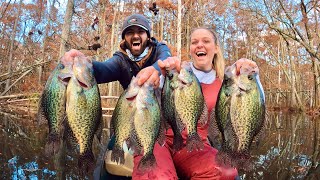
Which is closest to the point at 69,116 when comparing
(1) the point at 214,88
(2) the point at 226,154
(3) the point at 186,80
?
(3) the point at 186,80

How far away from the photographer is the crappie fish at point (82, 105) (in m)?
2.38

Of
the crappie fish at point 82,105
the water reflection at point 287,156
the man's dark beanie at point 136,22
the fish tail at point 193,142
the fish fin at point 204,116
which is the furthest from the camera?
the water reflection at point 287,156

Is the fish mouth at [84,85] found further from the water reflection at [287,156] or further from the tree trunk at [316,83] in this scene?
the tree trunk at [316,83]

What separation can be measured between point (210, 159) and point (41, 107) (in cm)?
164

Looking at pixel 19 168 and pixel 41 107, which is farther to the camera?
pixel 19 168

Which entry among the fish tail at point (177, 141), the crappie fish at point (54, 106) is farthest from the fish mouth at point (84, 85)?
the fish tail at point (177, 141)

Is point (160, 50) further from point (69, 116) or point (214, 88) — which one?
point (69, 116)

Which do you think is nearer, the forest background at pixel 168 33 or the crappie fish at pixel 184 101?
the crappie fish at pixel 184 101

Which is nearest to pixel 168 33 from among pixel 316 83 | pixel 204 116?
pixel 316 83

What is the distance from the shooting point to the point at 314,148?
9688mm

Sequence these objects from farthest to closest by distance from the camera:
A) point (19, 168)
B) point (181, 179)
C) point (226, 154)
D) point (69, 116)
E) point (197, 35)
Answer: point (19, 168), point (197, 35), point (181, 179), point (226, 154), point (69, 116)

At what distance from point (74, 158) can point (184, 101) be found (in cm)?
595

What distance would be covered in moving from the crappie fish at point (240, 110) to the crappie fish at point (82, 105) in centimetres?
96

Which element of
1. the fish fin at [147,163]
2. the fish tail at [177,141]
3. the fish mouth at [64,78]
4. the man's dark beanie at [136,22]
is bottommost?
the fish fin at [147,163]
